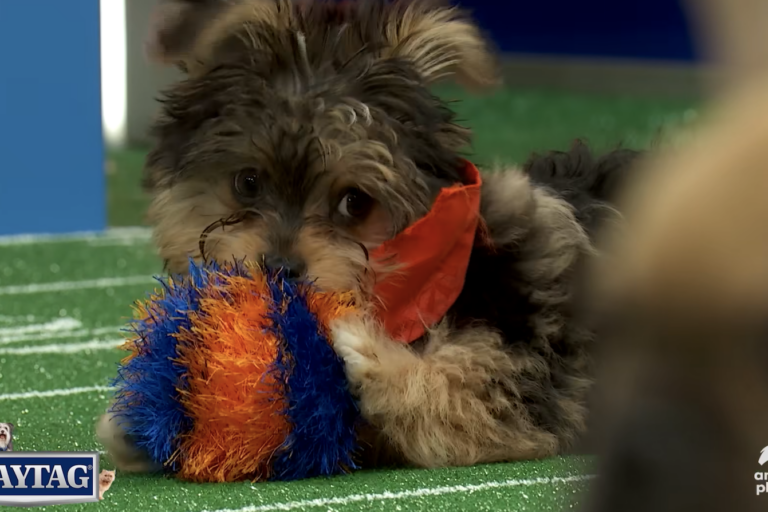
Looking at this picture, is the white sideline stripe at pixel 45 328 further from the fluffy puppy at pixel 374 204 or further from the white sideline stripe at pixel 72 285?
the fluffy puppy at pixel 374 204

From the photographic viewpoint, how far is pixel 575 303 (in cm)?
353

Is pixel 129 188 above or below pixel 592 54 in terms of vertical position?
below

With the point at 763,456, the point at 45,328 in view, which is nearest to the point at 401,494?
the point at 763,456

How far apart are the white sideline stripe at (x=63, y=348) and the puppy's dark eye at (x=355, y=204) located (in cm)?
190

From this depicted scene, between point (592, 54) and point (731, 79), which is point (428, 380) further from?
point (592, 54)

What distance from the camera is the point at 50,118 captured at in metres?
7.89

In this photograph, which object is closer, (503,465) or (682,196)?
(682,196)

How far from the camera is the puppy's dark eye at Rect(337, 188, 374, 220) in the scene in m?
3.34

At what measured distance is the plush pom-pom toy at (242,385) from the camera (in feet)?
10.1

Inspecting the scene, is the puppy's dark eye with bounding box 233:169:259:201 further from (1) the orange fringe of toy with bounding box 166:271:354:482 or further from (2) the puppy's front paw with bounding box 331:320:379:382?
(2) the puppy's front paw with bounding box 331:320:379:382

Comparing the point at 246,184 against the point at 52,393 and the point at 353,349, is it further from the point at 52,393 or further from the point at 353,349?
the point at 52,393

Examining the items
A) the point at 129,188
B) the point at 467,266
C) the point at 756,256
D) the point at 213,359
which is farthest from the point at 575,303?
the point at 129,188

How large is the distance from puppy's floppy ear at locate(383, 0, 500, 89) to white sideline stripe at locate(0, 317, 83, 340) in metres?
2.51

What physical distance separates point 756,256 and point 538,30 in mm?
16686
